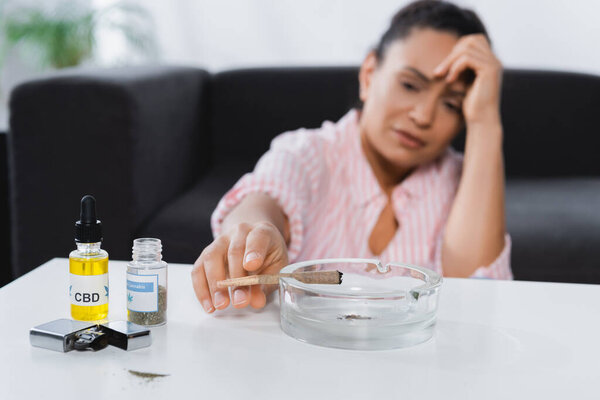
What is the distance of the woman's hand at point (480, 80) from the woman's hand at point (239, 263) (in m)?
0.74

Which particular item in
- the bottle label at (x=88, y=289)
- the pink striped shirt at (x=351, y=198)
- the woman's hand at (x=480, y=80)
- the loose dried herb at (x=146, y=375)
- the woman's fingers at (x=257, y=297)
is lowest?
the pink striped shirt at (x=351, y=198)

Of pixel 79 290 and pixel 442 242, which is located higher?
pixel 79 290

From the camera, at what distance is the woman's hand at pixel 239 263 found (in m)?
0.71

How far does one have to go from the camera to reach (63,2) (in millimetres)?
3146

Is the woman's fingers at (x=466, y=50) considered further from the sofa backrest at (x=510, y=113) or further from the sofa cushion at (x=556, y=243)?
the sofa backrest at (x=510, y=113)

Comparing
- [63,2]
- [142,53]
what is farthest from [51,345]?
[63,2]

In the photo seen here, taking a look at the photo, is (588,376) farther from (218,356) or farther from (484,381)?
(218,356)

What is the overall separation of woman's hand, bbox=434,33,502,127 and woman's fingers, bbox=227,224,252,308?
2.47 ft

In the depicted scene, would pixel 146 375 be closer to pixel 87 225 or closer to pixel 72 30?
pixel 87 225

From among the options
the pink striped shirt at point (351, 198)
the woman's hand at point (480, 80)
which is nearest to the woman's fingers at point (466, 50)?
the woman's hand at point (480, 80)

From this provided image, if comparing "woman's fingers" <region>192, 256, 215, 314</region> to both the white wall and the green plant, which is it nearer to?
the white wall

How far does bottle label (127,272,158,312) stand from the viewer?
0.66 metres

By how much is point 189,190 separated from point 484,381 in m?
1.56

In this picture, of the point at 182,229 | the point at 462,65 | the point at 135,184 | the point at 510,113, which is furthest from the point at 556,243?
the point at 135,184
